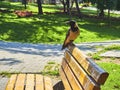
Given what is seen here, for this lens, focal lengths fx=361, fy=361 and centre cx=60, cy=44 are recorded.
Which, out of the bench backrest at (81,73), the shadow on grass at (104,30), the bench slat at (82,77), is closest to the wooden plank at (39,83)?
the bench backrest at (81,73)

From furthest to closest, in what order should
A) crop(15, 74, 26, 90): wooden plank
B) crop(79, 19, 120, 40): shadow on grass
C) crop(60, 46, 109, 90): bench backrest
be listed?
1. crop(79, 19, 120, 40): shadow on grass
2. crop(15, 74, 26, 90): wooden plank
3. crop(60, 46, 109, 90): bench backrest

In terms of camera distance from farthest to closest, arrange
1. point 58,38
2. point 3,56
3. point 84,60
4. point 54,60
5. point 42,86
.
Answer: point 58,38
point 3,56
point 54,60
point 42,86
point 84,60

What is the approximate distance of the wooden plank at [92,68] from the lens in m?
3.41

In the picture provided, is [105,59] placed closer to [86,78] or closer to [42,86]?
[42,86]

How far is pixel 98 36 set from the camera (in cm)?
2064

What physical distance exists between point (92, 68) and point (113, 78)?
4338 millimetres

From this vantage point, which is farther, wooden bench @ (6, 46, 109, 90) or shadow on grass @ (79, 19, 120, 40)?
shadow on grass @ (79, 19, 120, 40)

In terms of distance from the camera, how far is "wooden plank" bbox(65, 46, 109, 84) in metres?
3.41

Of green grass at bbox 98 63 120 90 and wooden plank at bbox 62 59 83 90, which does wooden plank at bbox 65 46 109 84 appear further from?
green grass at bbox 98 63 120 90

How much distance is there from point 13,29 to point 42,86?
16252mm

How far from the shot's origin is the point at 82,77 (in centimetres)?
411

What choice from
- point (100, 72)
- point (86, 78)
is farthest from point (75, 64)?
point (100, 72)

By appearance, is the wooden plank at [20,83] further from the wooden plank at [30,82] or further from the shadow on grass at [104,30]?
the shadow on grass at [104,30]

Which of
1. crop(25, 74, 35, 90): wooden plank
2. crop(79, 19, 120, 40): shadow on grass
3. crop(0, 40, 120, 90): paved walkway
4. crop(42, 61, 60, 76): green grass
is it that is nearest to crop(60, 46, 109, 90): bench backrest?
crop(25, 74, 35, 90): wooden plank
